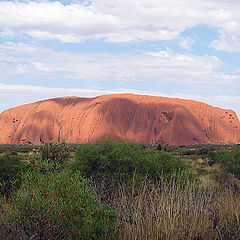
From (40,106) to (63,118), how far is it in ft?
31.5

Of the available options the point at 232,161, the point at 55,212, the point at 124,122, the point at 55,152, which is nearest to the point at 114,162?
the point at 55,212

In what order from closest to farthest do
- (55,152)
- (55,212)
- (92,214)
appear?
(55,212) < (92,214) < (55,152)

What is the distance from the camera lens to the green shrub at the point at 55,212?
4441 millimetres

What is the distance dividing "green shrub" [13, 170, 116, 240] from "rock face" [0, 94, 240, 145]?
70.6 meters

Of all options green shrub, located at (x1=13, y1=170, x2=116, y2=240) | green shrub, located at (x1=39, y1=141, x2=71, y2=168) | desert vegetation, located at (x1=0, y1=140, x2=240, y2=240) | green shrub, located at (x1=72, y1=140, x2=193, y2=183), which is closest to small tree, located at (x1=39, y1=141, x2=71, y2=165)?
green shrub, located at (x1=39, y1=141, x2=71, y2=168)

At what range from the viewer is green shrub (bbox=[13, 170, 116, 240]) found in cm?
444

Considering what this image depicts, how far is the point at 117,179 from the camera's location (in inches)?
381

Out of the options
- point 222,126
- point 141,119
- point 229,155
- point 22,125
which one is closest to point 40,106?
point 22,125

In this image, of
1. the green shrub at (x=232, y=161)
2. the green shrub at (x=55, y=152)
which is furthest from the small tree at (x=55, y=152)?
the green shrub at (x=232, y=161)

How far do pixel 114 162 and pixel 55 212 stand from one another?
226 inches

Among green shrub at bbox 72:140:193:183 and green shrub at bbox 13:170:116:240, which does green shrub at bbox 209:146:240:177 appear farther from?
green shrub at bbox 13:170:116:240

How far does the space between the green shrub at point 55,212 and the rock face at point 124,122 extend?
70.6 m

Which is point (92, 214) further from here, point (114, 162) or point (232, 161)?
point (232, 161)

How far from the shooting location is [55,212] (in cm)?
452
